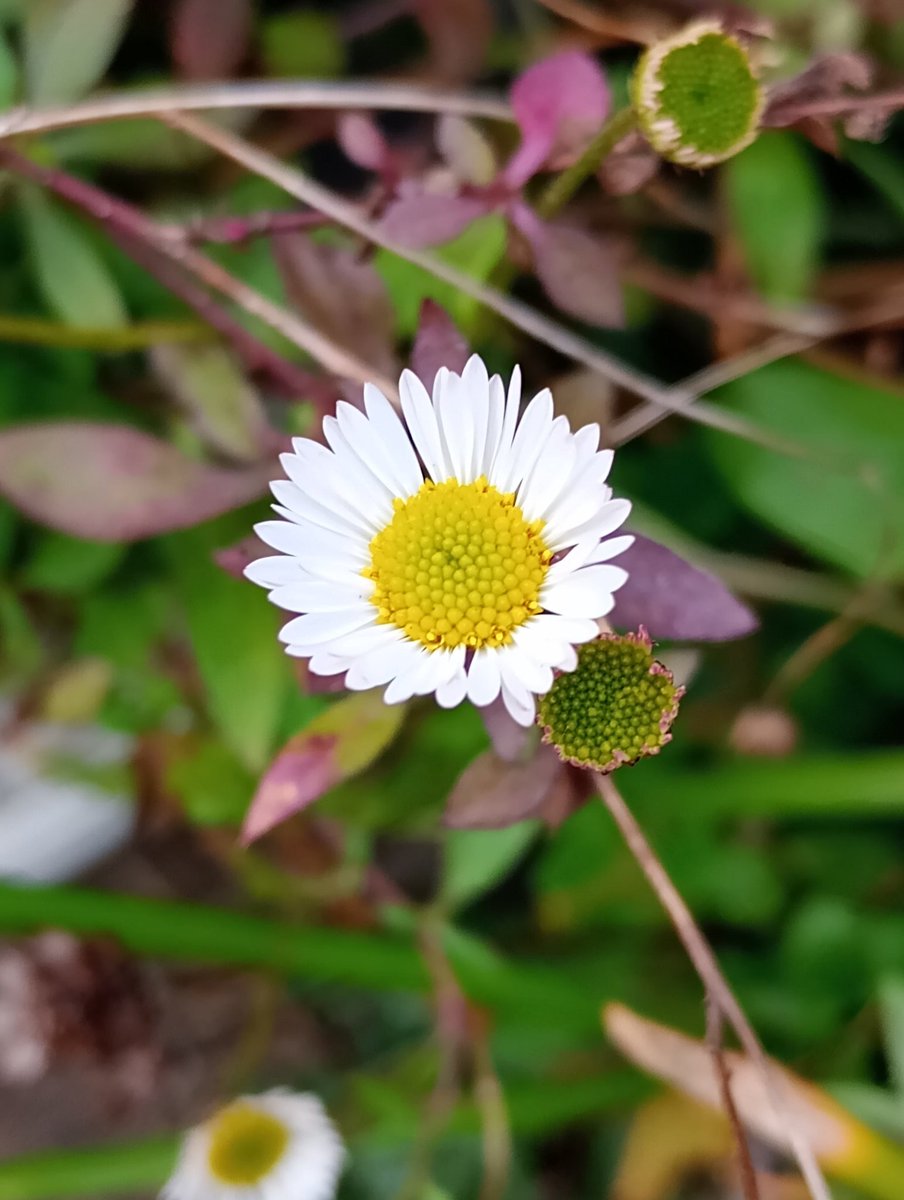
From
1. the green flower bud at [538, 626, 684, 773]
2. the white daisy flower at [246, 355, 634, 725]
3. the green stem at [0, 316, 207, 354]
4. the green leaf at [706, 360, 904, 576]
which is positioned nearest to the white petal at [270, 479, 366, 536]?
the white daisy flower at [246, 355, 634, 725]

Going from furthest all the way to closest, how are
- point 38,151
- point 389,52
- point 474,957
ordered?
1. point 389,52
2. point 474,957
3. point 38,151

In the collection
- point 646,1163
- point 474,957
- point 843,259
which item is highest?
point 843,259

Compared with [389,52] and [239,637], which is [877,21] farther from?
[239,637]

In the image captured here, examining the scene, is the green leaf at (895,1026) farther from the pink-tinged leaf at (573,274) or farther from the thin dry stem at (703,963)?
the pink-tinged leaf at (573,274)

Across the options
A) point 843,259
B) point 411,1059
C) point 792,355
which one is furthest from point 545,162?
point 411,1059

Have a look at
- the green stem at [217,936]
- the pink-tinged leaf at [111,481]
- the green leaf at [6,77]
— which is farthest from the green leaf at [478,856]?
the green leaf at [6,77]

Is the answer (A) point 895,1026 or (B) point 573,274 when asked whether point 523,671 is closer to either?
(B) point 573,274
